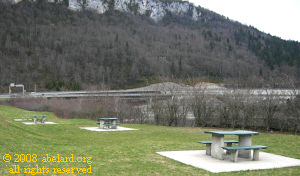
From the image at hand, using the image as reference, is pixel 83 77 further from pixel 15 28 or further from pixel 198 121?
pixel 198 121

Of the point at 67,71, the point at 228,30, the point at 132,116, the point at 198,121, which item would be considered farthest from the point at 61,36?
the point at 198,121

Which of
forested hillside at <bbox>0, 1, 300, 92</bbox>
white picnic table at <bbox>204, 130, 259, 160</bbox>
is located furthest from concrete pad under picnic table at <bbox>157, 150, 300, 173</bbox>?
forested hillside at <bbox>0, 1, 300, 92</bbox>

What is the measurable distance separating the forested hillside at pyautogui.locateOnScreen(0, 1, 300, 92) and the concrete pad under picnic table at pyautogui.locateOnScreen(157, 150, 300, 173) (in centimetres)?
8052

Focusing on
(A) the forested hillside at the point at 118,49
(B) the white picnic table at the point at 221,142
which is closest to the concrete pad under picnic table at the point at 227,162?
(B) the white picnic table at the point at 221,142

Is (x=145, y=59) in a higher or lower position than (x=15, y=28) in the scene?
lower

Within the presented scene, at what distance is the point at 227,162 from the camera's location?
993 centimetres

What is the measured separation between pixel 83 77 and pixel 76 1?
93.5 metres

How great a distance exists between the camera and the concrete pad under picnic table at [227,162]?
358 inches

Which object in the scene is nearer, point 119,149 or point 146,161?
point 146,161

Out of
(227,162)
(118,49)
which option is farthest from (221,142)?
(118,49)

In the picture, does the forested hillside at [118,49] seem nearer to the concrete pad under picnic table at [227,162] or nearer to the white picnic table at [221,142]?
the white picnic table at [221,142]

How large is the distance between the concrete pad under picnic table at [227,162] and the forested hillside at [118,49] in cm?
8052

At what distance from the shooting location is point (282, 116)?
23.8 meters

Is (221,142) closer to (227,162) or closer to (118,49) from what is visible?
(227,162)
